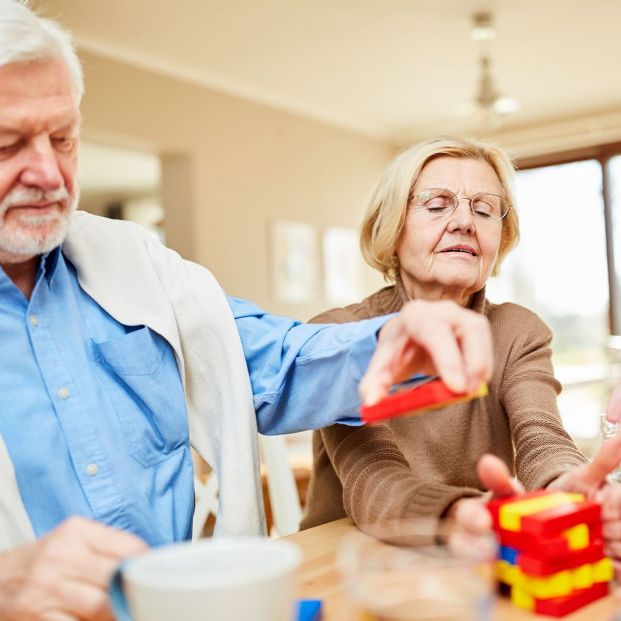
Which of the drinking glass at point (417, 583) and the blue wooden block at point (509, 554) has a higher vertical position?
the drinking glass at point (417, 583)

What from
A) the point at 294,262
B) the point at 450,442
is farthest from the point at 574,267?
the point at 450,442

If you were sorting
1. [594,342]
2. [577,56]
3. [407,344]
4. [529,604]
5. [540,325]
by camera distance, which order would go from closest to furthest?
[529,604] → [407,344] → [540,325] → [577,56] → [594,342]

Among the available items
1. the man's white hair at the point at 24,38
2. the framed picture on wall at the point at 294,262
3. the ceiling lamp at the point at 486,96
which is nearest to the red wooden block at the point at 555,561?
the man's white hair at the point at 24,38

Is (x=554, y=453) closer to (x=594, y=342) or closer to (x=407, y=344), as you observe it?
(x=407, y=344)

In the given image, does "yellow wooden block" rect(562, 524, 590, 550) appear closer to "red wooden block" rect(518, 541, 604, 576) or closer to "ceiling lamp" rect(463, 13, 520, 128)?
"red wooden block" rect(518, 541, 604, 576)

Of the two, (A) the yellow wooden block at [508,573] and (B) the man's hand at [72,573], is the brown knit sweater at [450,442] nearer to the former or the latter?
(A) the yellow wooden block at [508,573]

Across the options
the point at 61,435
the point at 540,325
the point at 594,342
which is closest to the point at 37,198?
the point at 61,435

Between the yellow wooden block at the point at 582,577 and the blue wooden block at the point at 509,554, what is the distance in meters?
0.05

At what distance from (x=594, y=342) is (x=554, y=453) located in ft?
A: 18.4

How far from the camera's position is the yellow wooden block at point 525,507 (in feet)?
2.24

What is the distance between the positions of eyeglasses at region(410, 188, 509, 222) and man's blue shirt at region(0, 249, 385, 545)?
35 cm

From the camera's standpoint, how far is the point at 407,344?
86 centimetres

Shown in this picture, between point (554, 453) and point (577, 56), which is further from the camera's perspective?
point (577, 56)

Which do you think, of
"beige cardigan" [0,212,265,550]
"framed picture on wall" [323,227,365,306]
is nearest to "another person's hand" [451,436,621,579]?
"beige cardigan" [0,212,265,550]
